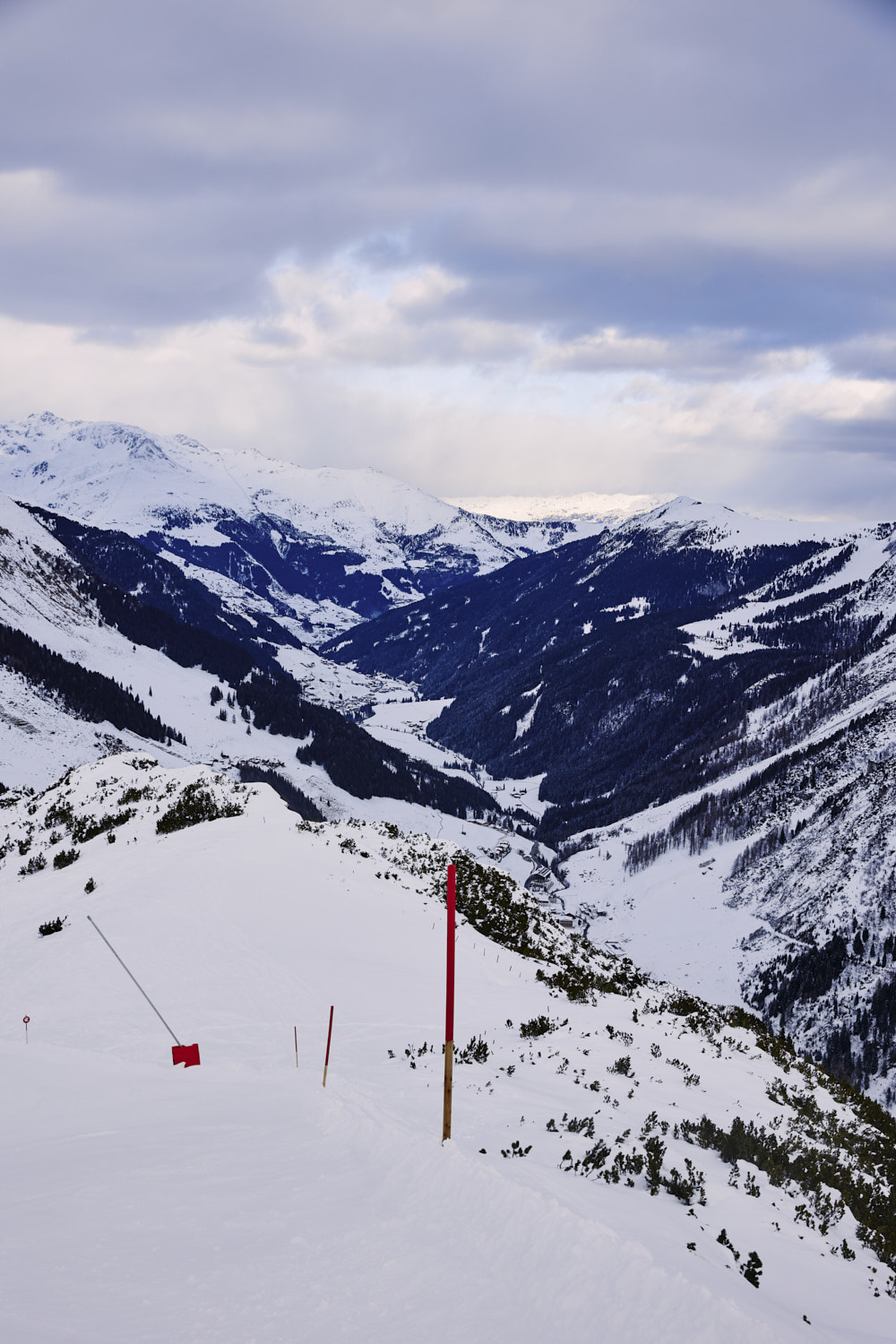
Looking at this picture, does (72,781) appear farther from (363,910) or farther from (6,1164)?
(6,1164)

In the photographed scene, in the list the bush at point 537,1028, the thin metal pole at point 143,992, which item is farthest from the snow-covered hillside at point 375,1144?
the thin metal pole at point 143,992

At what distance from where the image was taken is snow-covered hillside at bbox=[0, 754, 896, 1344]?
20.0ft

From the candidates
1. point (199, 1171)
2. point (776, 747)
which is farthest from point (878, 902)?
point (199, 1171)

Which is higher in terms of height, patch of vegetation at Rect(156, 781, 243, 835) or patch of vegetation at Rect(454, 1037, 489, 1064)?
patch of vegetation at Rect(156, 781, 243, 835)

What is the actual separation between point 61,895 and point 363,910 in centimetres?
941

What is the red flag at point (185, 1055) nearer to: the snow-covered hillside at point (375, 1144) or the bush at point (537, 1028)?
the snow-covered hillside at point (375, 1144)

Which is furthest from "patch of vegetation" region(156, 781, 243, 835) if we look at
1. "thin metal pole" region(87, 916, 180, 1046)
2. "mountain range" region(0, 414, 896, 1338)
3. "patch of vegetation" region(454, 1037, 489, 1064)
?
"patch of vegetation" region(454, 1037, 489, 1064)

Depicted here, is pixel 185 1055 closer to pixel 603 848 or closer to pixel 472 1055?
A: pixel 472 1055

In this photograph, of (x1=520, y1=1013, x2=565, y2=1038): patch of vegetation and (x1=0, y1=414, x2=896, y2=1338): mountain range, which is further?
(x1=520, y1=1013, x2=565, y2=1038): patch of vegetation

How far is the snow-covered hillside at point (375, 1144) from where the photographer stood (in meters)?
6.09

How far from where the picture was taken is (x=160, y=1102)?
11.3 m

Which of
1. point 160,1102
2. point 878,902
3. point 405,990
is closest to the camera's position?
point 160,1102

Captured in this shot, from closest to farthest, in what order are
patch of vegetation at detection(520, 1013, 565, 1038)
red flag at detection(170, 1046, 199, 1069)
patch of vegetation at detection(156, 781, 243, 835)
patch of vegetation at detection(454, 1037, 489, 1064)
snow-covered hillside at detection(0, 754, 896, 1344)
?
1. snow-covered hillside at detection(0, 754, 896, 1344)
2. red flag at detection(170, 1046, 199, 1069)
3. patch of vegetation at detection(454, 1037, 489, 1064)
4. patch of vegetation at detection(520, 1013, 565, 1038)
5. patch of vegetation at detection(156, 781, 243, 835)

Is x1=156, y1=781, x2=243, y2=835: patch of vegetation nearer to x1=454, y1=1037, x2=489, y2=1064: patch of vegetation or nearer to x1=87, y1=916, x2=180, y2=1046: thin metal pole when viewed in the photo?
x1=87, y1=916, x2=180, y2=1046: thin metal pole
